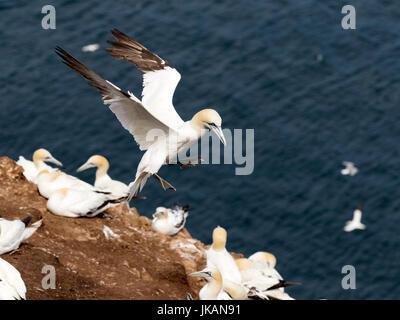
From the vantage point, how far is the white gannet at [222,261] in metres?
15.7

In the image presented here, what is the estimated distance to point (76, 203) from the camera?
52.8 feet

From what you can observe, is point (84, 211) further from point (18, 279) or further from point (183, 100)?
point (183, 100)

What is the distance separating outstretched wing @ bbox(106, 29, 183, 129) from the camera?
13.3m

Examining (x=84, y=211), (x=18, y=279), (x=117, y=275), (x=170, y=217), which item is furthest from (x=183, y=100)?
(x=18, y=279)

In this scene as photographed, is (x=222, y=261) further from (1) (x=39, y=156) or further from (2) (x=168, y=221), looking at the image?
(1) (x=39, y=156)

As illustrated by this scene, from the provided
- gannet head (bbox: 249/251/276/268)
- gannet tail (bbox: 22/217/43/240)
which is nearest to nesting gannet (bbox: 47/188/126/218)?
gannet tail (bbox: 22/217/43/240)

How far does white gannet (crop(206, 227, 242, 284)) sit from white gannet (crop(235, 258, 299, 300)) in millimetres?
332

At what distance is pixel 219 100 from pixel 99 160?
729 centimetres

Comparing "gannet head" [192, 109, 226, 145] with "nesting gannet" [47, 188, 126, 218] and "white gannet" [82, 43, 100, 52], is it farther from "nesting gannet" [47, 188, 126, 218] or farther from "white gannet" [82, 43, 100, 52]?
"white gannet" [82, 43, 100, 52]

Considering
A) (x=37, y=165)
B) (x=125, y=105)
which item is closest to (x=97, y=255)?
(x=125, y=105)

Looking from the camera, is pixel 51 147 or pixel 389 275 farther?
pixel 51 147

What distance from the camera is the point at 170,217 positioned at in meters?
18.1

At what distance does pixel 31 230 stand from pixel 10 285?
11.4ft

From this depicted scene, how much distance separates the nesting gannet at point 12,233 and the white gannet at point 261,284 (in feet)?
14.4
